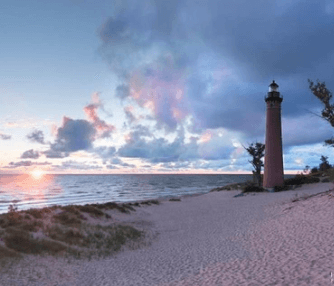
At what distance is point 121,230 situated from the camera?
1745cm

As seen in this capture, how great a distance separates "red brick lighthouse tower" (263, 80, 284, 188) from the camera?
3378cm

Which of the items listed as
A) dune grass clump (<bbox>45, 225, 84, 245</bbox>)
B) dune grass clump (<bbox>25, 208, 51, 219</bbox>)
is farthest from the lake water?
dune grass clump (<bbox>45, 225, 84, 245</bbox>)

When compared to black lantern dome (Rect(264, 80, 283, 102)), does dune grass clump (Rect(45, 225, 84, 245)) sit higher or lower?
lower

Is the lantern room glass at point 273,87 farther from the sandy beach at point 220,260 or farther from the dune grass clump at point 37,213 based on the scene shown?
the dune grass clump at point 37,213

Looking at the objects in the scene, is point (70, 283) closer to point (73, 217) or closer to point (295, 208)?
point (73, 217)

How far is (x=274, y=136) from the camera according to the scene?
33844mm

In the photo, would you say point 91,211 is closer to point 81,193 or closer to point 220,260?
point 220,260

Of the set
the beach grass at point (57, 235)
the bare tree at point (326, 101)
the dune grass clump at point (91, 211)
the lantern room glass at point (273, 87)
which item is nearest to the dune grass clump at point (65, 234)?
the beach grass at point (57, 235)

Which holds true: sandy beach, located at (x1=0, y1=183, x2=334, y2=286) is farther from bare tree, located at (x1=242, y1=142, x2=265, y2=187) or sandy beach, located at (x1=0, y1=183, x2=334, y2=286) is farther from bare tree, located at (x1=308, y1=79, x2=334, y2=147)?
bare tree, located at (x1=242, y1=142, x2=265, y2=187)

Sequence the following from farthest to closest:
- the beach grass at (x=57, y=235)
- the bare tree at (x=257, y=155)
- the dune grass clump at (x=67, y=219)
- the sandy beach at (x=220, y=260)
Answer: the bare tree at (x=257, y=155), the dune grass clump at (x=67, y=219), the beach grass at (x=57, y=235), the sandy beach at (x=220, y=260)

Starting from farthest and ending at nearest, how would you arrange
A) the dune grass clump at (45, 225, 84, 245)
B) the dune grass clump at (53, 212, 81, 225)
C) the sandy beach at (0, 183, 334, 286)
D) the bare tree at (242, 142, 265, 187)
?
the bare tree at (242, 142, 265, 187), the dune grass clump at (53, 212, 81, 225), the dune grass clump at (45, 225, 84, 245), the sandy beach at (0, 183, 334, 286)

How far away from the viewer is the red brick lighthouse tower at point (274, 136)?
111 ft

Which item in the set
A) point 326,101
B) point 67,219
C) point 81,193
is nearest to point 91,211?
point 67,219

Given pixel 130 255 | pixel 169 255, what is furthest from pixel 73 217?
pixel 169 255
